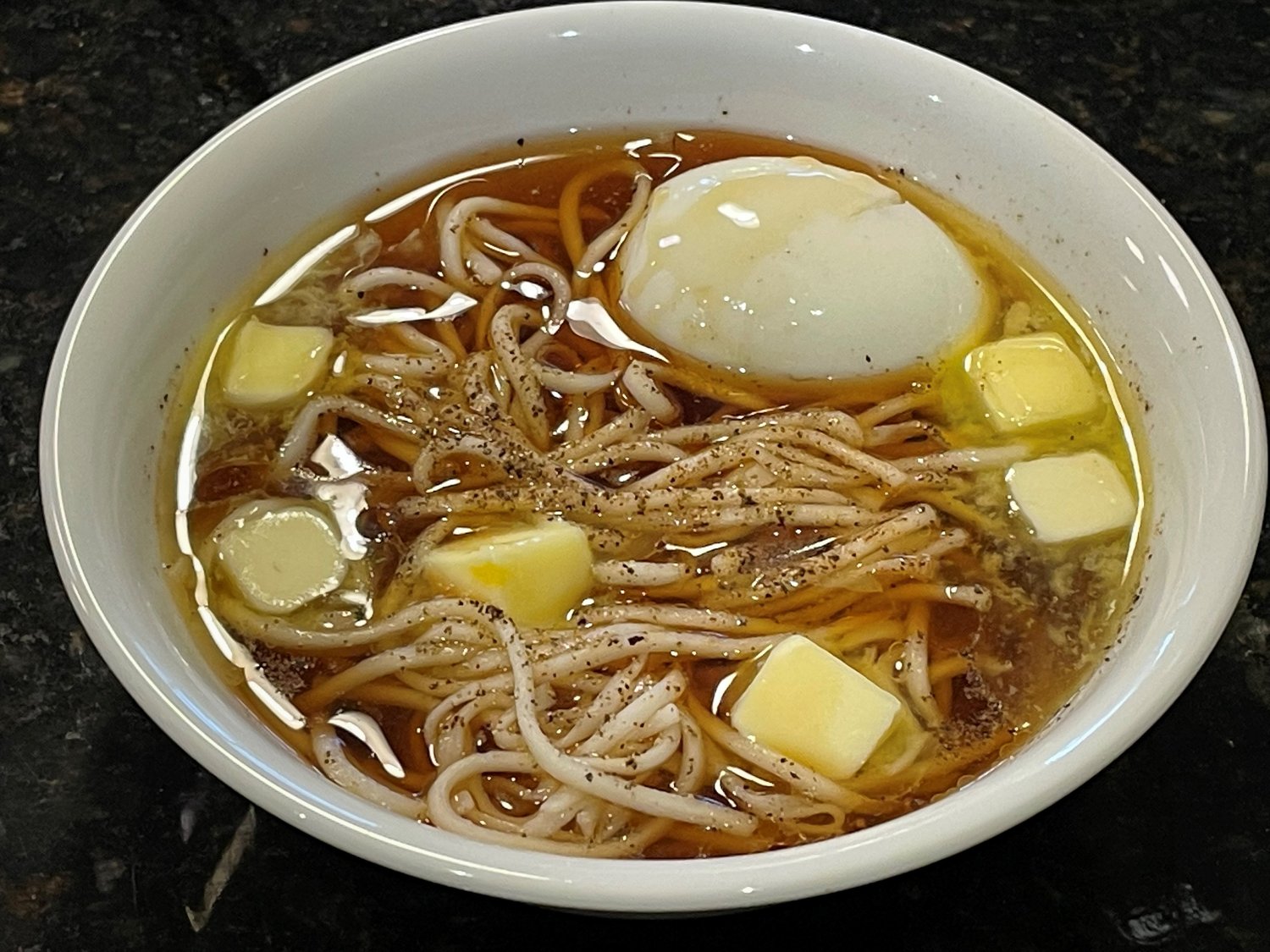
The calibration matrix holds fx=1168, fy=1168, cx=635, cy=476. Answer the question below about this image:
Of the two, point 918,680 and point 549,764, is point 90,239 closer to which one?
point 549,764

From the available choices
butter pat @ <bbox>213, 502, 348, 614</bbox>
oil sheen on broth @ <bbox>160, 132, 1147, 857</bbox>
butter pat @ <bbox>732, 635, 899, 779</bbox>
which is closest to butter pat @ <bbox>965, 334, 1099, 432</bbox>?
oil sheen on broth @ <bbox>160, 132, 1147, 857</bbox>

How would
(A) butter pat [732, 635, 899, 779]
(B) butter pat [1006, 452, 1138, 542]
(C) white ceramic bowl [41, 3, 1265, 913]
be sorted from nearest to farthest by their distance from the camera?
(C) white ceramic bowl [41, 3, 1265, 913] → (A) butter pat [732, 635, 899, 779] → (B) butter pat [1006, 452, 1138, 542]

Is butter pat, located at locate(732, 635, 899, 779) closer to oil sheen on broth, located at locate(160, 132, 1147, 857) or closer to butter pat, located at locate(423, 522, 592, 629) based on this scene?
oil sheen on broth, located at locate(160, 132, 1147, 857)

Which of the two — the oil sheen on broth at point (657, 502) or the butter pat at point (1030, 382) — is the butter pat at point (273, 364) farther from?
the butter pat at point (1030, 382)

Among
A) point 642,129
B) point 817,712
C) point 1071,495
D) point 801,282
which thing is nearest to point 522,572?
point 817,712

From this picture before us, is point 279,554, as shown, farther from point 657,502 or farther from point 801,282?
point 801,282

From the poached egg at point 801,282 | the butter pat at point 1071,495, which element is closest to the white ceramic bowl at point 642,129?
the butter pat at point 1071,495
